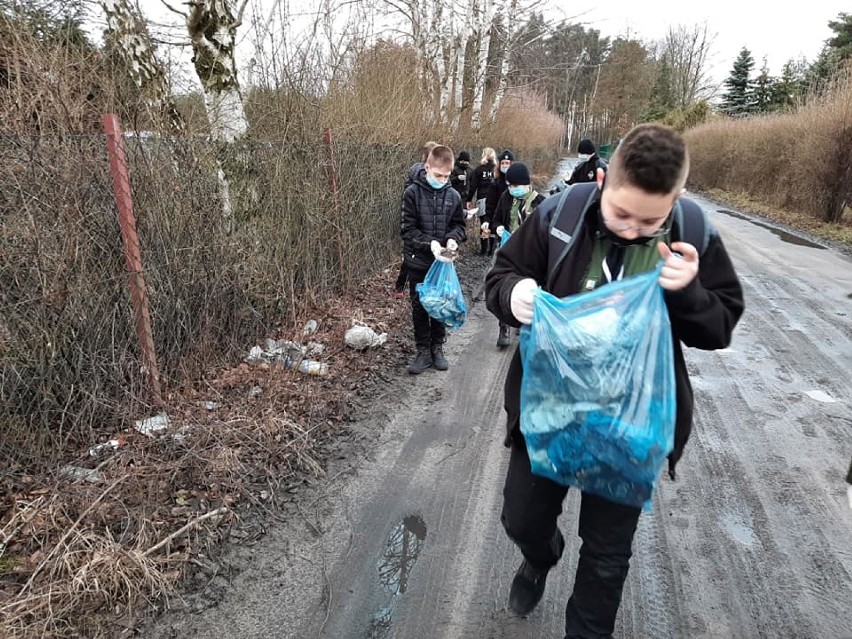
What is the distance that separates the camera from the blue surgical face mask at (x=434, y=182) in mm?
4727

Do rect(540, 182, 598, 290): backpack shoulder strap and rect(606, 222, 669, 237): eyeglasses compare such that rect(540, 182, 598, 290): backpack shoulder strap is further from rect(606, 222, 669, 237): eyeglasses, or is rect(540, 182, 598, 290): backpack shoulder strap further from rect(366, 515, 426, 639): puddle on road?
rect(366, 515, 426, 639): puddle on road

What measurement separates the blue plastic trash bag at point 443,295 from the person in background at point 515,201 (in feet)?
3.75

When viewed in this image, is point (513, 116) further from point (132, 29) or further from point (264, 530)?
point (264, 530)

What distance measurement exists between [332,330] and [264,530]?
2.79 metres

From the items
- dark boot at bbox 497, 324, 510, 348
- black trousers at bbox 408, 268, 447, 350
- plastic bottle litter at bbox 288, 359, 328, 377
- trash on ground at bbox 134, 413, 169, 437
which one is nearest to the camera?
trash on ground at bbox 134, 413, 169, 437

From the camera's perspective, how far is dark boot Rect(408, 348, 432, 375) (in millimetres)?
4863

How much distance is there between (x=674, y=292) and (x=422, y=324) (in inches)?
138

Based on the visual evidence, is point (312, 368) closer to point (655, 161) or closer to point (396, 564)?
point (396, 564)

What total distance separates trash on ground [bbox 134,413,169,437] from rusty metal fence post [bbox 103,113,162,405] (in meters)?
0.19

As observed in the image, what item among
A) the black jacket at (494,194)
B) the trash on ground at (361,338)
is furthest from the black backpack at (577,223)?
the black jacket at (494,194)

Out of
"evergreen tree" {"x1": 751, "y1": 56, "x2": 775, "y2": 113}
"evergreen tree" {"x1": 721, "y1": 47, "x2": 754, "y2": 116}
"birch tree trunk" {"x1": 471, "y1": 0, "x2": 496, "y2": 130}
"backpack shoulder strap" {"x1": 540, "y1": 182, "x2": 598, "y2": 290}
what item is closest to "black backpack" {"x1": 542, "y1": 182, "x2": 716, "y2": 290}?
"backpack shoulder strap" {"x1": 540, "y1": 182, "x2": 598, "y2": 290}

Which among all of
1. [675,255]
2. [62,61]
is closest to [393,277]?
[62,61]

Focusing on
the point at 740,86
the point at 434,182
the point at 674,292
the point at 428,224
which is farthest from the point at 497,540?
the point at 740,86

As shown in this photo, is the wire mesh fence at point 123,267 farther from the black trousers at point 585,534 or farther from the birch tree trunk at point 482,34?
the birch tree trunk at point 482,34
